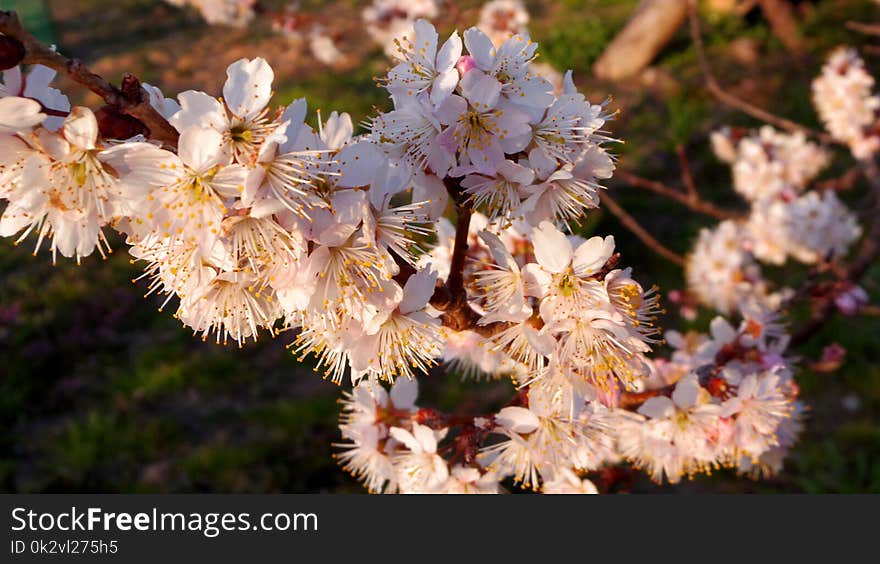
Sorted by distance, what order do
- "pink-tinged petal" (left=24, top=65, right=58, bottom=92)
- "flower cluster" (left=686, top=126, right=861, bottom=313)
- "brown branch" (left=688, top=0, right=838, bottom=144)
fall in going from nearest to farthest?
"pink-tinged petal" (left=24, top=65, right=58, bottom=92), "brown branch" (left=688, top=0, right=838, bottom=144), "flower cluster" (left=686, top=126, right=861, bottom=313)

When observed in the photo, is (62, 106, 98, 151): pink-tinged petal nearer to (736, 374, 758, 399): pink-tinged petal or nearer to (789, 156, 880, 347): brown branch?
(736, 374, 758, 399): pink-tinged petal

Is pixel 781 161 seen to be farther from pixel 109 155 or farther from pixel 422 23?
pixel 109 155

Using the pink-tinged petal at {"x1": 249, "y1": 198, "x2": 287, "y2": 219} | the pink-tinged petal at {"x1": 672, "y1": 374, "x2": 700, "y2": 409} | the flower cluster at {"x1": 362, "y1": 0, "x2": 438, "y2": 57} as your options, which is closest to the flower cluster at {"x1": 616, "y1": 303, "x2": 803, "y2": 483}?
the pink-tinged petal at {"x1": 672, "y1": 374, "x2": 700, "y2": 409}

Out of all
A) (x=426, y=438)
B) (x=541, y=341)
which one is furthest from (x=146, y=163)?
(x=426, y=438)

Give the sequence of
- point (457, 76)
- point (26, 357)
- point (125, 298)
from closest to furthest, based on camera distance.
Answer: point (457, 76) → point (26, 357) → point (125, 298)

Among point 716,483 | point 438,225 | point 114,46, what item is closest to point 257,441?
point 716,483

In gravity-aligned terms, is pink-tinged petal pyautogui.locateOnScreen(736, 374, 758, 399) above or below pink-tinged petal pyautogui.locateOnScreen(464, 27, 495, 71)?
below
